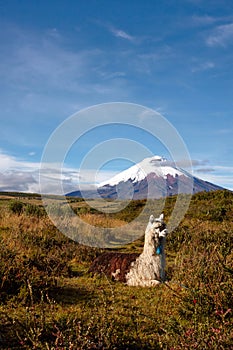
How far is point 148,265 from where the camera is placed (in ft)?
27.8

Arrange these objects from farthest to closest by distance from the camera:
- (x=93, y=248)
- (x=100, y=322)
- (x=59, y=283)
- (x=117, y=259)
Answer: (x=93, y=248) → (x=117, y=259) → (x=59, y=283) → (x=100, y=322)

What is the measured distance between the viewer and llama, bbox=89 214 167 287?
8477 mm

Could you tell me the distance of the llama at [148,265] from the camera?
334 inches

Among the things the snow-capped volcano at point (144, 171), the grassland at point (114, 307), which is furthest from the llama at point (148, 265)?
the snow-capped volcano at point (144, 171)

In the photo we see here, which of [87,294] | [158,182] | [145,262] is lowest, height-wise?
[87,294]

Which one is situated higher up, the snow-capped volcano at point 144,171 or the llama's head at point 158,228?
the snow-capped volcano at point 144,171

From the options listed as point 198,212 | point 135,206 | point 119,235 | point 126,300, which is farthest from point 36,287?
point 135,206

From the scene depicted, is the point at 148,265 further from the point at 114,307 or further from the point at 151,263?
the point at 114,307

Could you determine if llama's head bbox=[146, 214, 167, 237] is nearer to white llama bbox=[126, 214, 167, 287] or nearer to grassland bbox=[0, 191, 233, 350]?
white llama bbox=[126, 214, 167, 287]

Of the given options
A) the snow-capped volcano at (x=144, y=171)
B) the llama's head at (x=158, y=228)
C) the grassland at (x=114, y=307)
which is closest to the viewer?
the grassland at (x=114, y=307)

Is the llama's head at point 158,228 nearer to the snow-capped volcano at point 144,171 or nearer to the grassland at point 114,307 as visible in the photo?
the grassland at point 114,307

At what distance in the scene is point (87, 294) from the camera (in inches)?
302

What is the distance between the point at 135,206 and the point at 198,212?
25.1ft

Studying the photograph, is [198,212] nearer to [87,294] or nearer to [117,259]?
[117,259]
